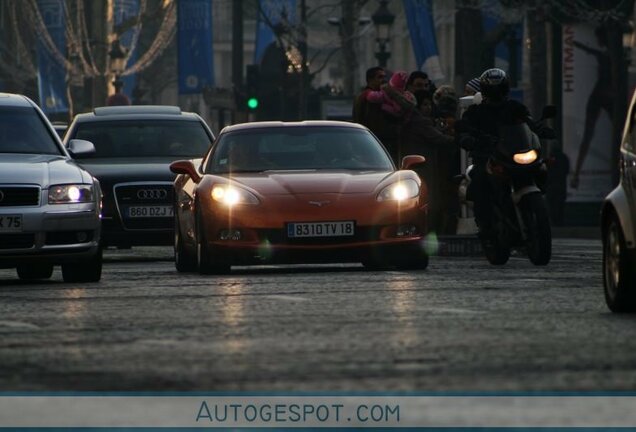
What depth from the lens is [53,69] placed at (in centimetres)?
6488

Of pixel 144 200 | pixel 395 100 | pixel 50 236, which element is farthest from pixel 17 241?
pixel 395 100

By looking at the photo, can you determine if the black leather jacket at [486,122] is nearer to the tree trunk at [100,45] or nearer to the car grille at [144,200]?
the car grille at [144,200]

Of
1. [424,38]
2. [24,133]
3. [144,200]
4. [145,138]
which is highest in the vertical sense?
[24,133]

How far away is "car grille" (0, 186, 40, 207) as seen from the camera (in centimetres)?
1641

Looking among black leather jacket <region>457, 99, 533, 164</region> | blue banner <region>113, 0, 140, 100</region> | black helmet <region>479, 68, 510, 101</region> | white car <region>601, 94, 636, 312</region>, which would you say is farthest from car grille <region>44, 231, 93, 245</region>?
blue banner <region>113, 0, 140, 100</region>

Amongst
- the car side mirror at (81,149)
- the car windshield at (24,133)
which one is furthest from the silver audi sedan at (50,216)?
the car side mirror at (81,149)

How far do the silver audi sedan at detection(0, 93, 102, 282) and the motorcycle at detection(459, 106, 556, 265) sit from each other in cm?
346

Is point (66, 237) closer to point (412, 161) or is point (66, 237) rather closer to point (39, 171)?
point (39, 171)

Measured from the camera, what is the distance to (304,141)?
755 inches

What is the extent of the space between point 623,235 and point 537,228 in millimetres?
5805

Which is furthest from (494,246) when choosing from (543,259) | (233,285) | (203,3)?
(203,3)

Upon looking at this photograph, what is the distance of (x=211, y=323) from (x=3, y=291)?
13.3ft

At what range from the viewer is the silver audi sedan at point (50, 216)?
16.4 metres

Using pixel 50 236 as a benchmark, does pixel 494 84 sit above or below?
above
